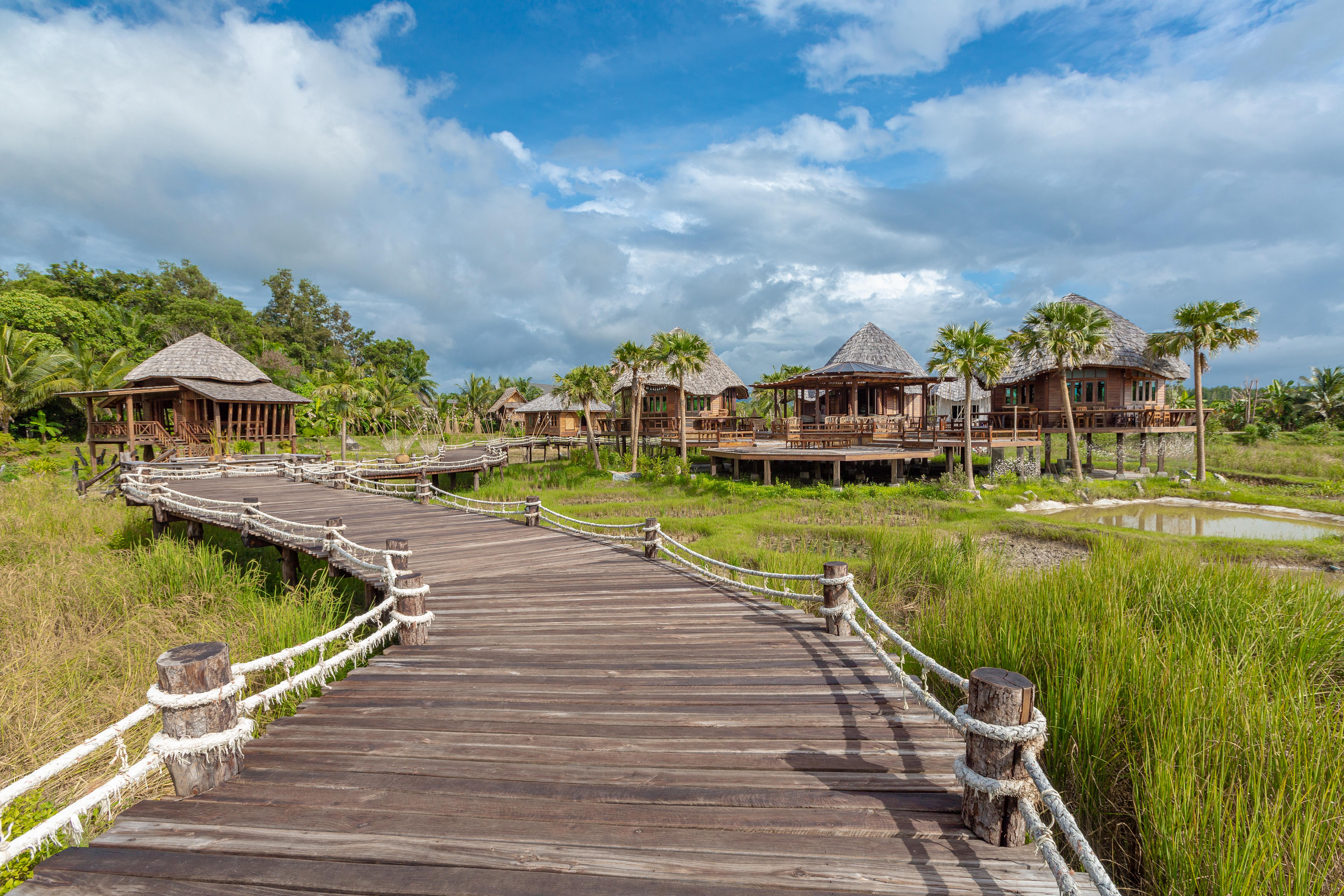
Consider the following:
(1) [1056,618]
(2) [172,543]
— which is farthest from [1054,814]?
(2) [172,543]

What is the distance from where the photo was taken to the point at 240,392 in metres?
29.3

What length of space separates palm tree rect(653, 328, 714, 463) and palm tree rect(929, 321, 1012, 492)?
10.4m

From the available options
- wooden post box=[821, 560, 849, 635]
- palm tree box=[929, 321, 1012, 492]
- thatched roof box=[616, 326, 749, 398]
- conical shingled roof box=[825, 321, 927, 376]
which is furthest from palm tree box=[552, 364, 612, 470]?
wooden post box=[821, 560, 849, 635]

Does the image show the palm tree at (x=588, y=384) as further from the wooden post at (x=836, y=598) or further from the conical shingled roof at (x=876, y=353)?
the wooden post at (x=836, y=598)

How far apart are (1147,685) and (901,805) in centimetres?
219

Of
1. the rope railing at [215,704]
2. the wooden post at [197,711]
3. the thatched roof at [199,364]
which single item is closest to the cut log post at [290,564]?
the rope railing at [215,704]

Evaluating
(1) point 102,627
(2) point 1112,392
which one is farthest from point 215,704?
(2) point 1112,392

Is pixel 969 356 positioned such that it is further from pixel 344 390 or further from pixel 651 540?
pixel 344 390

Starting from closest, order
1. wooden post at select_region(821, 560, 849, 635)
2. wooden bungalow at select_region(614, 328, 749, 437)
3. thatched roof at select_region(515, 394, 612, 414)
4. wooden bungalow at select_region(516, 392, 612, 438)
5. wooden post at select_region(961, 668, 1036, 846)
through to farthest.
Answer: wooden post at select_region(961, 668, 1036, 846)
wooden post at select_region(821, 560, 849, 635)
wooden bungalow at select_region(614, 328, 749, 437)
thatched roof at select_region(515, 394, 612, 414)
wooden bungalow at select_region(516, 392, 612, 438)

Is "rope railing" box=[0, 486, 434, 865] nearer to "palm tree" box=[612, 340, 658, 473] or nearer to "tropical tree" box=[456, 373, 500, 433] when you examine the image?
"palm tree" box=[612, 340, 658, 473]

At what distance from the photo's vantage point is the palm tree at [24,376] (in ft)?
98.7

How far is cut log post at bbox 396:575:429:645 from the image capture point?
5.68 metres

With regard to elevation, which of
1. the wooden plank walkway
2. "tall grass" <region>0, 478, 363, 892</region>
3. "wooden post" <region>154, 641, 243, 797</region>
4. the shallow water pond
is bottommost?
the shallow water pond

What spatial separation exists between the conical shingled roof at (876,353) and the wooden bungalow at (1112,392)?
15.2ft
